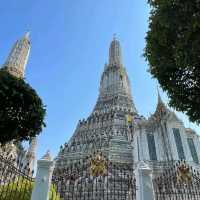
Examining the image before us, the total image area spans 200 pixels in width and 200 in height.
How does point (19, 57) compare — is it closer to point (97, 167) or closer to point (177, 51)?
point (97, 167)

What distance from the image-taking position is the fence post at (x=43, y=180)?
9.65 meters

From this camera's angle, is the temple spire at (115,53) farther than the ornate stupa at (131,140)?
Yes

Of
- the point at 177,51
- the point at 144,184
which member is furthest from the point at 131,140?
the point at 177,51

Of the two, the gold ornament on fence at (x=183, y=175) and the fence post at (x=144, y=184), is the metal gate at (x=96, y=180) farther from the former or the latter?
the gold ornament on fence at (x=183, y=175)

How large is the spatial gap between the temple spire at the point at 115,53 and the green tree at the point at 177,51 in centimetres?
6411

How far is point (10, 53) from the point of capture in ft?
201

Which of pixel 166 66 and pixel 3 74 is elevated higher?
pixel 3 74

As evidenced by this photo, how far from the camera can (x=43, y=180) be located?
10023 mm

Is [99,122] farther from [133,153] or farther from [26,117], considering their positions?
[26,117]

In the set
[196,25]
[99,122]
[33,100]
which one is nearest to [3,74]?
[33,100]

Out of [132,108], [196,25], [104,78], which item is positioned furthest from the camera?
[104,78]

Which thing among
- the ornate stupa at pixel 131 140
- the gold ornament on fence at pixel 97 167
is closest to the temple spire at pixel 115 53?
the ornate stupa at pixel 131 140

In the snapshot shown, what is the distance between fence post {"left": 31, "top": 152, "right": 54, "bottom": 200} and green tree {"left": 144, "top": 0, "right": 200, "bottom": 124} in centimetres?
547

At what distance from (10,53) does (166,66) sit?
188 feet
